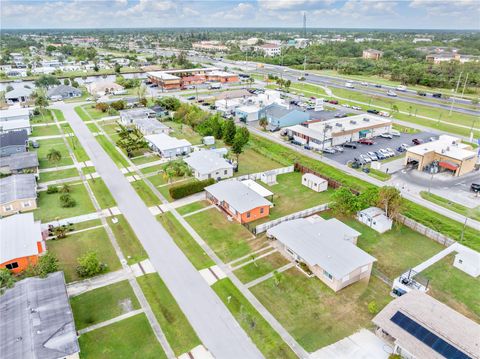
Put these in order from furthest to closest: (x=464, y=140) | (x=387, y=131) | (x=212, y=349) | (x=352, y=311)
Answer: (x=387, y=131)
(x=464, y=140)
(x=352, y=311)
(x=212, y=349)

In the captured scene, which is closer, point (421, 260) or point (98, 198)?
point (421, 260)

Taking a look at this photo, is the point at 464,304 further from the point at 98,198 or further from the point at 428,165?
the point at 98,198

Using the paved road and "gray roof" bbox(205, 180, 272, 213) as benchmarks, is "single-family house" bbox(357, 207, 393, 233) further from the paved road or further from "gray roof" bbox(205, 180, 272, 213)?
the paved road

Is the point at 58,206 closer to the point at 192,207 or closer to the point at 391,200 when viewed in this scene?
the point at 192,207

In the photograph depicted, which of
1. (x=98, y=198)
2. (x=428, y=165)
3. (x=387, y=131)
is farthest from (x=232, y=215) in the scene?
(x=387, y=131)

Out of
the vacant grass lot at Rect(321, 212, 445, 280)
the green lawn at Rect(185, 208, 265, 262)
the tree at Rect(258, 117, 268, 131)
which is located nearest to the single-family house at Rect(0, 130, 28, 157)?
the green lawn at Rect(185, 208, 265, 262)

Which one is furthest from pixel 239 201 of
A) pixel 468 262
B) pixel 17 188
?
pixel 17 188

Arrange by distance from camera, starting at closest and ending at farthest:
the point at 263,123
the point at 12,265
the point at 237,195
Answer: the point at 12,265, the point at 237,195, the point at 263,123
